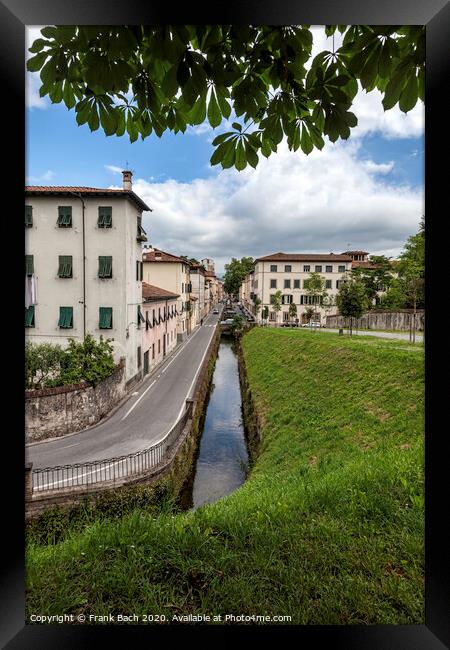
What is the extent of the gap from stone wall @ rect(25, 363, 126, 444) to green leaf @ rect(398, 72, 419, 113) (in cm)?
549

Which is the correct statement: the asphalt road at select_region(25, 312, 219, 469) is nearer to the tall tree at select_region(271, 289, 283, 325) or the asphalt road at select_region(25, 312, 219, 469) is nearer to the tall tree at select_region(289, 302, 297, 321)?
the tall tree at select_region(271, 289, 283, 325)

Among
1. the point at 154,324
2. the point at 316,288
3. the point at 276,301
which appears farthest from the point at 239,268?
the point at 154,324

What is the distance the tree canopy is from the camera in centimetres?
162

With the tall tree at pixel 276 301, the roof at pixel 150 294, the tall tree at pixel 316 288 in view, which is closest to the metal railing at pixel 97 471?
the roof at pixel 150 294

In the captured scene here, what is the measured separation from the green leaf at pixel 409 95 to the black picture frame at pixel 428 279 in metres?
0.06

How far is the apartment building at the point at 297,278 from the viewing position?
8.14m

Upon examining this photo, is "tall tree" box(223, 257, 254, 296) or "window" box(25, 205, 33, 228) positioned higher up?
"tall tree" box(223, 257, 254, 296)

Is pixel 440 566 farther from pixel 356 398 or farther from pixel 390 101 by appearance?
pixel 356 398

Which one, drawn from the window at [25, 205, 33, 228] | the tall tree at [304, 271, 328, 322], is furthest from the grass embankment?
the tall tree at [304, 271, 328, 322]

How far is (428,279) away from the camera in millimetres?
1682

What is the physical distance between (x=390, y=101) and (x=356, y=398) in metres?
8.47

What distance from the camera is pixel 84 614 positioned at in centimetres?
173

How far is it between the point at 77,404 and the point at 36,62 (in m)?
5.62

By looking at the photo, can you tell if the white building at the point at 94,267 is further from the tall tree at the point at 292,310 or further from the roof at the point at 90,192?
the tall tree at the point at 292,310
